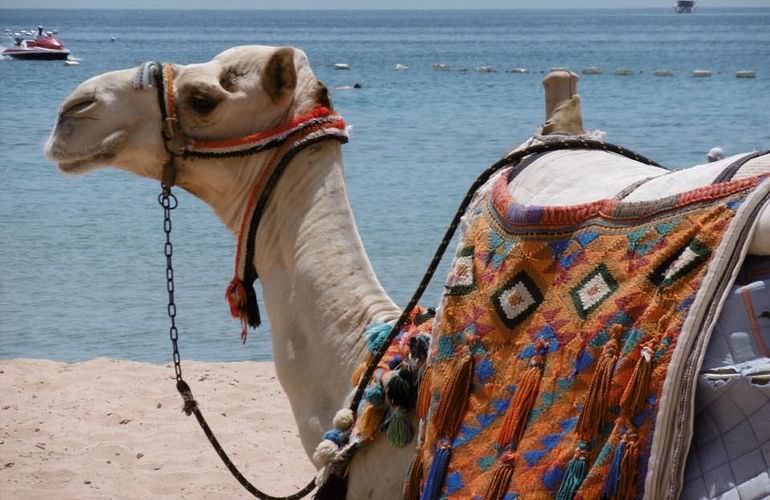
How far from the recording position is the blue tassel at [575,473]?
250cm

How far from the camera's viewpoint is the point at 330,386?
328 cm

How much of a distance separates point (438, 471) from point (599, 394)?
1.48 feet

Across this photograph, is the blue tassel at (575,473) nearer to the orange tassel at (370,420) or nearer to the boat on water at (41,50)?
the orange tassel at (370,420)

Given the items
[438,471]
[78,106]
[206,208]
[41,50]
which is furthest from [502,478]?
[41,50]

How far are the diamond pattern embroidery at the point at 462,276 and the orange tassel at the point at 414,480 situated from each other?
38 centimetres

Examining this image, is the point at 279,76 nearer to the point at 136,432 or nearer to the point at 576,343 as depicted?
the point at 576,343

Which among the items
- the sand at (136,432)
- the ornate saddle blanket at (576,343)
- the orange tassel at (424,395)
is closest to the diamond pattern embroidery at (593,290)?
the ornate saddle blanket at (576,343)

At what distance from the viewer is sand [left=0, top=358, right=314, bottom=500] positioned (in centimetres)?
618

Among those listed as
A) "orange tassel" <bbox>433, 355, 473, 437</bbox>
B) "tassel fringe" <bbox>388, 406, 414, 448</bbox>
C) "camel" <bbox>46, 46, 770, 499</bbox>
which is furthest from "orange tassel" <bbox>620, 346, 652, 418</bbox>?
"camel" <bbox>46, 46, 770, 499</bbox>

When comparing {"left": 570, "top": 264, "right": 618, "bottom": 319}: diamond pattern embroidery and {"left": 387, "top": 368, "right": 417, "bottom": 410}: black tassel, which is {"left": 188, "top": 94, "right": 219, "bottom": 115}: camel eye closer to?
{"left": 387, "top": 368, "right": 417, "bottom": 410}: black tassel

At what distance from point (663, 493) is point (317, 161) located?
145 cm

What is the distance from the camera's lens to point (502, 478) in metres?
2.63

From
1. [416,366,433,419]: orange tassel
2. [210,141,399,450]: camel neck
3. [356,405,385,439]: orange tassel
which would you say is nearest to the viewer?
[416,366,433,419]: orange tassel

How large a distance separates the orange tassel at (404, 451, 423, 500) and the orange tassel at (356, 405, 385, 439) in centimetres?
20
